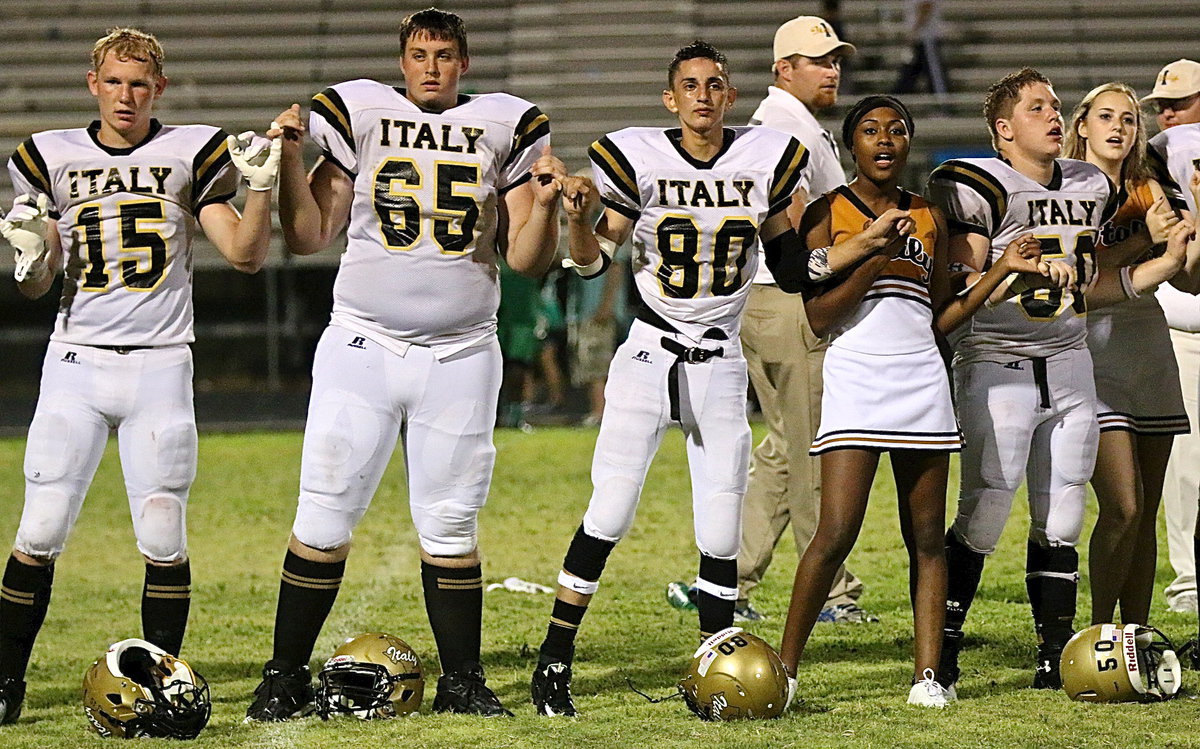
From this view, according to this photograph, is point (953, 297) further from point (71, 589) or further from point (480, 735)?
point (71, 589)

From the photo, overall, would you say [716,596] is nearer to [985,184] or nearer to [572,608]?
[572,608]

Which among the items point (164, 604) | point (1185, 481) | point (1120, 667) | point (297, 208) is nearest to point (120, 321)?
point (297, 208)

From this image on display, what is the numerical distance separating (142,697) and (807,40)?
3189mm

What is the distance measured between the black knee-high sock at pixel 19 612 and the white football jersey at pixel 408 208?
1091 millimetres

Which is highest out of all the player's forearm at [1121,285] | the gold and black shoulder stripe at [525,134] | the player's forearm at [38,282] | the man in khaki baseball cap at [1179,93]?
the man in khaki baseball cap at [1179,93]

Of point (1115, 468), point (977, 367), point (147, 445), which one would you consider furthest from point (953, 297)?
point (147, 445)

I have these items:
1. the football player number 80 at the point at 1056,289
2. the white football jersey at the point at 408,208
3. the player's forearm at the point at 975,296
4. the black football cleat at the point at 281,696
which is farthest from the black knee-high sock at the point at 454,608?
the football player number 80 at the point at 1056,289

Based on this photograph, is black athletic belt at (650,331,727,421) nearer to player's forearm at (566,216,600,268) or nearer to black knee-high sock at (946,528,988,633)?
player's forearm at (566,216,600,268)

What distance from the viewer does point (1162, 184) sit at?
15.7 feet

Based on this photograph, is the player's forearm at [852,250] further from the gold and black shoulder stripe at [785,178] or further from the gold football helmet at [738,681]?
the gold football helmet at [738,681]

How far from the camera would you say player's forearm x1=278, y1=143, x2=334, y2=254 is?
409cm

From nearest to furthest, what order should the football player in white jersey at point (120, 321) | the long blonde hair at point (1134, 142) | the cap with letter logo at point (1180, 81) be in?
the football player in white jersey at point (120, 321) < the long blonde hair at point (1134, 142) < the cap with letter logo at point (1180, 81)

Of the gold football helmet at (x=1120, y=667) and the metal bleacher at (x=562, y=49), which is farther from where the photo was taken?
the metal bleacher at (x=562, y=49)

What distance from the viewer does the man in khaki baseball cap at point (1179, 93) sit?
5016mm
